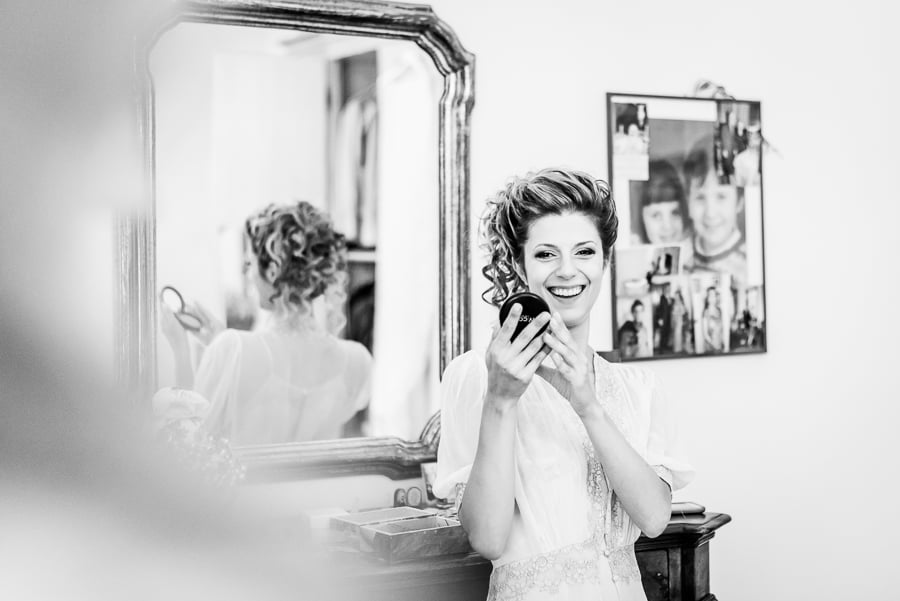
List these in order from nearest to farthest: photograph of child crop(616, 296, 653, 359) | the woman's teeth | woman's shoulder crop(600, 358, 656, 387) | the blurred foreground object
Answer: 1. the blurred foreground object
2. the woman's teeth
3. woman's shoulder crop(600, 358, 656, 387)
4. photograph of child crop(616, 296, 653, 359)

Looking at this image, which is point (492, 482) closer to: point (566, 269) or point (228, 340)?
point (566, 269)

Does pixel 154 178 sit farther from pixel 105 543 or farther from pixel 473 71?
pixel 105 543

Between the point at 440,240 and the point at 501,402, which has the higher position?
the point at 440,240

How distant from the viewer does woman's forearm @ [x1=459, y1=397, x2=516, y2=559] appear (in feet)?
3.11

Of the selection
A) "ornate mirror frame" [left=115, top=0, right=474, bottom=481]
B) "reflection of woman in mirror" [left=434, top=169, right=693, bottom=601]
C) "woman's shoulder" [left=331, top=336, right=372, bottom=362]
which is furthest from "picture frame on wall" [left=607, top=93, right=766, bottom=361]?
"reflection of woman in mirror" [left=434, top=169, right=693, bottom=601]

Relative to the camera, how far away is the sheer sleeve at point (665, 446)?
1.08 m

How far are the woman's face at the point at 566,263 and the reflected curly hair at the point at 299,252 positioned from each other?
20.0 inches

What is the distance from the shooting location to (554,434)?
1.08 meters

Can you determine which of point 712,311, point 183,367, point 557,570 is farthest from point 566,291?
point 712,311

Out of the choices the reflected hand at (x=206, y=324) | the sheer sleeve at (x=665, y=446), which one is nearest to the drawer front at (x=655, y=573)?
the sheer sleeve at (x=665, y=446)

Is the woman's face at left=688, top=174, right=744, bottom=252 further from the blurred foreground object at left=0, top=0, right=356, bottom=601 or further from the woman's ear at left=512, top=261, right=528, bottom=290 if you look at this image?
the blurred foreground object at left=0, top=0, right=356, bottom=601

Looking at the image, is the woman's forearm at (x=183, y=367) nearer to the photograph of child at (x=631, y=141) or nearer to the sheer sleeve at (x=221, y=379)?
the sheer sleeve at (x=221, y=379)

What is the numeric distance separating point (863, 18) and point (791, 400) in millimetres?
851

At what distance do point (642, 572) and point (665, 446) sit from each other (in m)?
0.41
